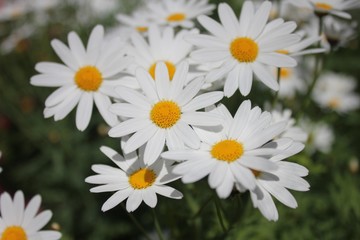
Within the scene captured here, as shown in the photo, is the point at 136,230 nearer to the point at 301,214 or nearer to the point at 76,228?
the point at 76,228

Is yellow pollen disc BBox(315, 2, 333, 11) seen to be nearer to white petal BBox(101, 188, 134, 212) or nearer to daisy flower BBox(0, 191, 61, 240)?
white petal BBox(101, 188, 134, 212)

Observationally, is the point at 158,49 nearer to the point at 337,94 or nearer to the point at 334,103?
the point at 334,103

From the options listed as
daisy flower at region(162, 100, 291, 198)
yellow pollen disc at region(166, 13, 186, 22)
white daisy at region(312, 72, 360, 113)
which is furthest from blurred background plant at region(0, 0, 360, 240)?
yellow pollen disc at region(166, 13, 186, 22)

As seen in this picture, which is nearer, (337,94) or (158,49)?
(158,49)

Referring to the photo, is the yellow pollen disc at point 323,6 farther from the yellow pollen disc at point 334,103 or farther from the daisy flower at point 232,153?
the yellow pollen disc at point 334,103

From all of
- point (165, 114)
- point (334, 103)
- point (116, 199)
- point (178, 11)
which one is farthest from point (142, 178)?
point (334, 103)

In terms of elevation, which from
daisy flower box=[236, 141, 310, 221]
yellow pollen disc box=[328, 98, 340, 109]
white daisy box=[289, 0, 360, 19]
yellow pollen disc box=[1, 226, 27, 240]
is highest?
white daisy box=[289, 0, 360, 19]

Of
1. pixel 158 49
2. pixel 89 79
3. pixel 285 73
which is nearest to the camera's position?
pixel 89 79
